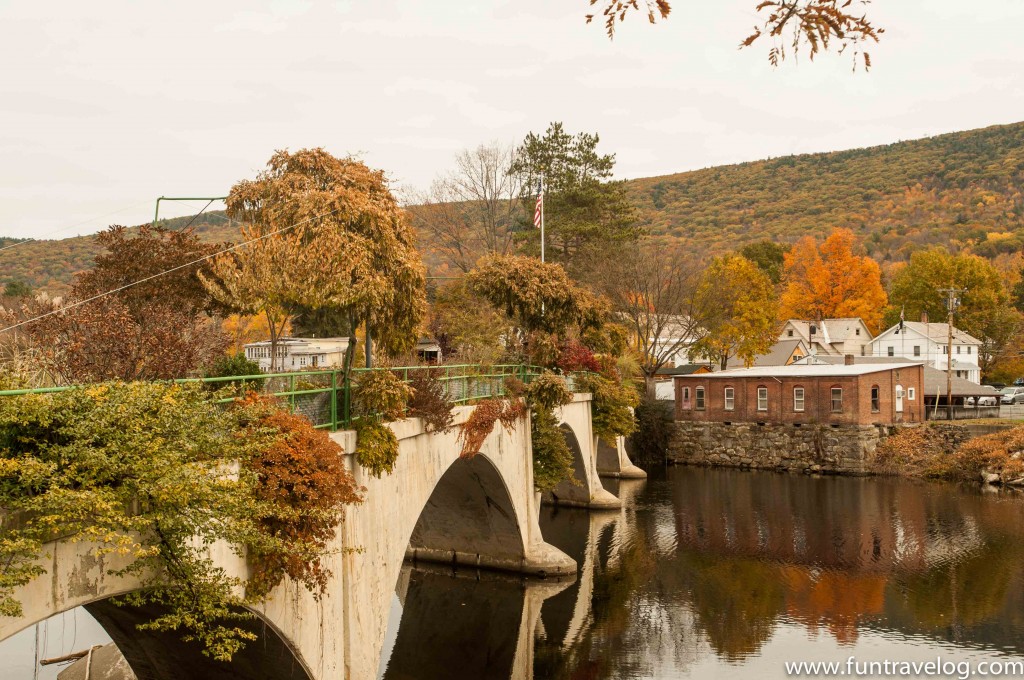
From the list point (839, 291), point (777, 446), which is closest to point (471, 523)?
point (777, 446)

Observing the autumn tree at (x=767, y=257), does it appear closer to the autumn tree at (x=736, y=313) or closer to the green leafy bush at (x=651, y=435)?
the autumn tree at (x=736, y=313)

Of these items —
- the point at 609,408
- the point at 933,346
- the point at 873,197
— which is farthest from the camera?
the point at 873,197

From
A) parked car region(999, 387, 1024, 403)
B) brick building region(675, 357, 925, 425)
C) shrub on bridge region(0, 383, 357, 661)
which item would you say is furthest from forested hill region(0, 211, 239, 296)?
parked car region(999, 387, 1024, 403)

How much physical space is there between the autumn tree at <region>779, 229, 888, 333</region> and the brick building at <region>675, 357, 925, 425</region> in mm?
26643

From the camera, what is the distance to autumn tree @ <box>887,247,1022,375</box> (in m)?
71.2

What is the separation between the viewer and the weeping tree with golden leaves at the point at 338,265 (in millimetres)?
15102

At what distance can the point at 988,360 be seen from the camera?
72.8 metres

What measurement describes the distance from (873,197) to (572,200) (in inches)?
3737

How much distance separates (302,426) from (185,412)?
9.53 ft

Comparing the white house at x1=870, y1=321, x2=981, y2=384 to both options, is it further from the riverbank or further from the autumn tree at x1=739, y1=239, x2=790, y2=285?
the autumn tree at x1=739, y1=239, x2=790, y2=285

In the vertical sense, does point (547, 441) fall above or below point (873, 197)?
below

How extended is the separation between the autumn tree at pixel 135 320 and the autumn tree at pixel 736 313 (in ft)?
128

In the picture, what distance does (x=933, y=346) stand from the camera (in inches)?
2680

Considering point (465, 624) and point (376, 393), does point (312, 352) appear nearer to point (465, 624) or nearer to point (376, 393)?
point (465, 624)
